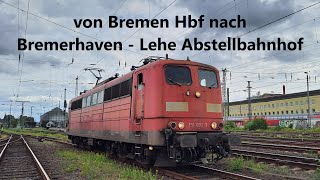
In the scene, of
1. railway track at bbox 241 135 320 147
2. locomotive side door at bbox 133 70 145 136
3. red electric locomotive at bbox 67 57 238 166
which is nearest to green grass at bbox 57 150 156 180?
red electric locomotive at bbox 67 57 238 166

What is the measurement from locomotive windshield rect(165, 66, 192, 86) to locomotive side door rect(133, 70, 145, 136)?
1.00 m

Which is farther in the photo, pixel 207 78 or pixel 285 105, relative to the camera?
pixel 285 105

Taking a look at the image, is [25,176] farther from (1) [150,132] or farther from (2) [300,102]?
(2) [300,102]

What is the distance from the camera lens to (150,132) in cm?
1049

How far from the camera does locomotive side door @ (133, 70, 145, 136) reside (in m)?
11.3

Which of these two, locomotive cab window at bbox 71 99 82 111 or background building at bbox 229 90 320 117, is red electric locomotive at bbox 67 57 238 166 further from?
background building at bbox 229 90 320 117

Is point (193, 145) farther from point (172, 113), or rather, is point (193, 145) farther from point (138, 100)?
point (138, 100)

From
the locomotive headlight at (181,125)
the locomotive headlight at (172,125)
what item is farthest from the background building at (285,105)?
the locomotive headlight at (172,125)

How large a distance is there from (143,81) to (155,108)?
1.32m

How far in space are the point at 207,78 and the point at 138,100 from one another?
2.44 meters

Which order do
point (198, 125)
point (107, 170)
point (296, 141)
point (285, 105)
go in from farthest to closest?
1. point (285, 105)
2. point (296, 141)
3. point (107, 170)
4. point (198, 125)

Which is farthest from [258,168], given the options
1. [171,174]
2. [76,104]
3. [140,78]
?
[76,104]

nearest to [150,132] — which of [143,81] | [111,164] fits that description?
[143,81]

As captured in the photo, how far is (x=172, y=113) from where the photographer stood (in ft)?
34.2
